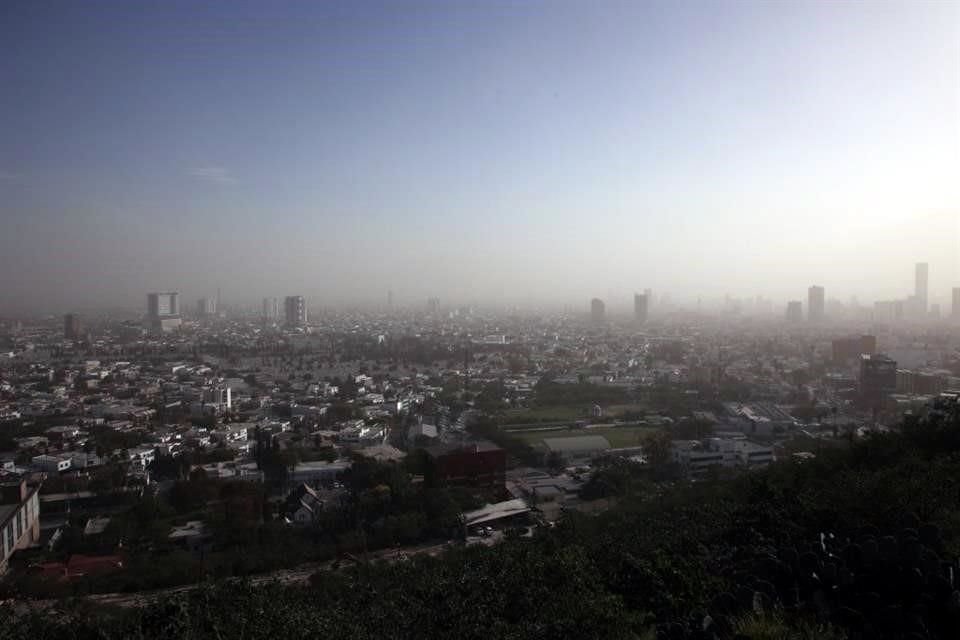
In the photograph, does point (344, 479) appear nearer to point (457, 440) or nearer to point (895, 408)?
point (457, 440)

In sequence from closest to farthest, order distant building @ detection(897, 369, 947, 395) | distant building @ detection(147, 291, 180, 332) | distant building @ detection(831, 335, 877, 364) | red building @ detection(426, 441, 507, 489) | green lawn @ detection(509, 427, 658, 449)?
red building @ detection(426, 441, 507, 489) → green lawn @ detection(509, 427, 658, 449) → distant building @ detection(897, 369, 947, 395) → distant building @ detection(831, 335, 877, 364) → distant building @ detection(147, 291, 180, 332)

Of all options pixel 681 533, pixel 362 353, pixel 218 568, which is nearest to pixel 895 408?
pixel 681 533

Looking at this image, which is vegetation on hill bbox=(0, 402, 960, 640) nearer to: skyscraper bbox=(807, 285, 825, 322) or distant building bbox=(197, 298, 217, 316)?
distant building bbox=(197, 298, 217, 316)

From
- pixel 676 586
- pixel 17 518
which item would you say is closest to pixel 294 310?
pixel 17 518

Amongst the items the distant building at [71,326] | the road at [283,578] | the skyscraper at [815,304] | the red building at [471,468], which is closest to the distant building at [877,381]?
the red building at [471,468]

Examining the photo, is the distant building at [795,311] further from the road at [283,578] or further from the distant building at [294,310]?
the road at [283,578]

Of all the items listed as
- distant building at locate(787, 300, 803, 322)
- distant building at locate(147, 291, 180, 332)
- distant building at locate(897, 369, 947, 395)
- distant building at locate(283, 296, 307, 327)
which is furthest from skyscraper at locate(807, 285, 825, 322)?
distant building at locate(147, 291, 180, 332)
